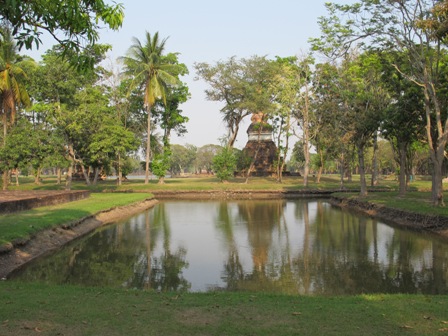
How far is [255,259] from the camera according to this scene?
47.1 feet

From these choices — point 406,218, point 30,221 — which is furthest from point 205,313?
point 406,218

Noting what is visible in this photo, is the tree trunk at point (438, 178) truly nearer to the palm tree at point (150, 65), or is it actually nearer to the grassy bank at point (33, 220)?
the grassy bank at point (33, 220)

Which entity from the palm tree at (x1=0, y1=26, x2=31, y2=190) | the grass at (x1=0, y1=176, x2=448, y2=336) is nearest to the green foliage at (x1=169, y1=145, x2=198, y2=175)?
the palm tree at (x1=0, y1=26, x2=31, y2=190)

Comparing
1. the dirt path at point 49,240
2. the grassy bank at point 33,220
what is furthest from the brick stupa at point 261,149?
the grassy bank at point 33,220

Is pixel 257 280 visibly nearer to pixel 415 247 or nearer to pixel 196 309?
pixel 196 309

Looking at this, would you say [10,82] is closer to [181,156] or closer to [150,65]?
[150,65]

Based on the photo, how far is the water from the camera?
1131cm

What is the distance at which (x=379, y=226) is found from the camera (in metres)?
22.6

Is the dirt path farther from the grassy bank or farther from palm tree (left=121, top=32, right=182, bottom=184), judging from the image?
palm tree (left=121, top=32, right=182, bottom=184)

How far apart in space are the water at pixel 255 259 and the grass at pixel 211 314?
7.63 ft

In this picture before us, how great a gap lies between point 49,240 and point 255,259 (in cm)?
807

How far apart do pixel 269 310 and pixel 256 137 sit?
194ft

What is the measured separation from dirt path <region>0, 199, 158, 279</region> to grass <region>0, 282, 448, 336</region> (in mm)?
4378

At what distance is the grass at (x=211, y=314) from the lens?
20.4 ft
